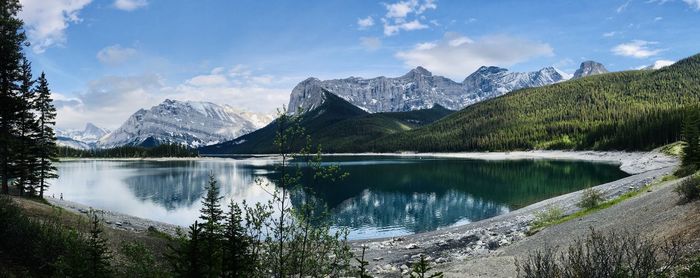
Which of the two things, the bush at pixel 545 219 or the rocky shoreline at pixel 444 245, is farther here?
the bush at pixel 545 219

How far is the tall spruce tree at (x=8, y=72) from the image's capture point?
25422 millimetres

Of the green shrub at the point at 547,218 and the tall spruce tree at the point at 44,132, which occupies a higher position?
the tall spruce tree at the point at 44,132

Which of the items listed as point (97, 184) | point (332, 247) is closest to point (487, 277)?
point (332, 247)

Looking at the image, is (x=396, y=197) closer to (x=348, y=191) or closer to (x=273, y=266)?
(x=348, y=191)

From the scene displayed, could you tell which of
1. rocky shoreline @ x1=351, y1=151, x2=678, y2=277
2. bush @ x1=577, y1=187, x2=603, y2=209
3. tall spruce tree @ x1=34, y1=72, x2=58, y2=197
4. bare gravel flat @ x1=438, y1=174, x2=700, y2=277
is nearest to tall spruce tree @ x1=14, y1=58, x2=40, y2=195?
tall spruce tree @ x1=34, y1=72, x2=58, y2=197

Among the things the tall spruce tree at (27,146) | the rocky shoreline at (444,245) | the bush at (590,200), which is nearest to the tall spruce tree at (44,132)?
the tall spruce tree at (27,146)

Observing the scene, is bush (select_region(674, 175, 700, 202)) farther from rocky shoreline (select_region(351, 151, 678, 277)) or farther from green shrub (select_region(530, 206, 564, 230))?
green shrub (select_region(530, 206, 564, 230))

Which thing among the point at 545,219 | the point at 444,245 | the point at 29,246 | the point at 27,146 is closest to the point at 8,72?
the point at 27,146

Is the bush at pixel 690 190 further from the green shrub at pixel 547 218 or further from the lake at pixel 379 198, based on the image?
the lake at pixel 379 198

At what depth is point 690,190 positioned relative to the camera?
2469 centimetres

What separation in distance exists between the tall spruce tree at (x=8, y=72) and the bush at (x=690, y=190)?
39.2 metres

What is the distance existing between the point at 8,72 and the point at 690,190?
61481 millimetres

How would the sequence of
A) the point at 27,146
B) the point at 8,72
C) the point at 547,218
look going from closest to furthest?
1. the point at 547,218
2. the point at 8,72
3. the point at 27,146

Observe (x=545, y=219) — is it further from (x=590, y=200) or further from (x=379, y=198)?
(x=379, y=198)
